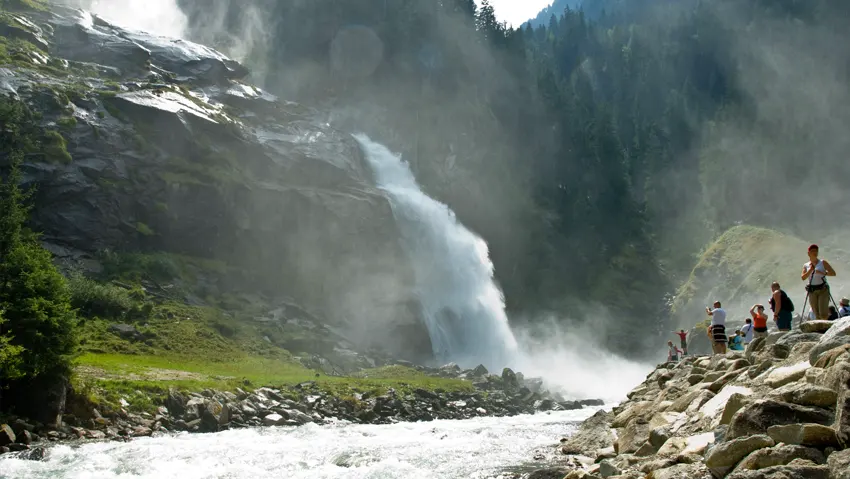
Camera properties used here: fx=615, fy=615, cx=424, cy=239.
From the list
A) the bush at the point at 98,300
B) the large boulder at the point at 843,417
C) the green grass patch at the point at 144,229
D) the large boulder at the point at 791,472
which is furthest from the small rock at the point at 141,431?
the green grass patch at the point at 144,229

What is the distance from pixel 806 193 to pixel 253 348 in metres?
103

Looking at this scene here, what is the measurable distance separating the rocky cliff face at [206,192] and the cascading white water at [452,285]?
3.15 meters

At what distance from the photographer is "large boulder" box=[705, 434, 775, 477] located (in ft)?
32.1

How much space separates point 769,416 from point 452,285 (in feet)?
232

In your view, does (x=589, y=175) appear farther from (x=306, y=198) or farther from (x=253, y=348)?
(x=253, y=348)

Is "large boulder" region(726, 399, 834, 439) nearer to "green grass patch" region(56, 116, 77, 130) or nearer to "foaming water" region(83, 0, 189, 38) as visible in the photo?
"green grass patch" region(56, 116, 77, 130)

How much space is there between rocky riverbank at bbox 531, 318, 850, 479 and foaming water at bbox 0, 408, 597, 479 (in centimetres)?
514

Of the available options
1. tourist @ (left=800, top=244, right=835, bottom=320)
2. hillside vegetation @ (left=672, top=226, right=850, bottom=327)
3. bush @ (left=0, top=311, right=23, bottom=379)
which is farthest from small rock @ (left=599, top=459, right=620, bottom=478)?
hillside vegetation @ (left=672, top=226, right=850, bottom=327)

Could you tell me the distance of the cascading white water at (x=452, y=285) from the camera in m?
75.6

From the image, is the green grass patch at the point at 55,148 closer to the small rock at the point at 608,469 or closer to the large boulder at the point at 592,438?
the large boulder at the point at 592,438

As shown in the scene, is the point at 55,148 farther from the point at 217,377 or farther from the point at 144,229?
the point at 217,377

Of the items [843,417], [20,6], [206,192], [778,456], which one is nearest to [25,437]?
[778,456]

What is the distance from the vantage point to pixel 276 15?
13650 cm

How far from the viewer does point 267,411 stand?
3375 cm
